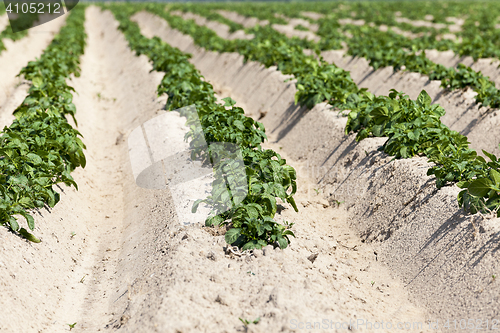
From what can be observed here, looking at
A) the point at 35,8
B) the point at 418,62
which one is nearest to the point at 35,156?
the point at 418,62

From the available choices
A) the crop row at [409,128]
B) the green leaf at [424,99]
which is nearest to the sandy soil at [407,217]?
the crop row at [409,128]

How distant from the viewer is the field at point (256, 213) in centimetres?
404

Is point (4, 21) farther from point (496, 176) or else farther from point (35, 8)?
point (496, 176)

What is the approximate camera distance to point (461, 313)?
3971 millimetres

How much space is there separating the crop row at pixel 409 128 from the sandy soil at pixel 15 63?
19.1 feet

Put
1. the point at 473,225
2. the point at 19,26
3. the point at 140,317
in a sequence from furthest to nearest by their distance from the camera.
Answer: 1. the point at 19,26
2. the point at 473,225
3. the point at 140,317

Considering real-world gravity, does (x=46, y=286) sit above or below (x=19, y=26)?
above

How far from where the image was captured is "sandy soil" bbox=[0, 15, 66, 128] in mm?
8750

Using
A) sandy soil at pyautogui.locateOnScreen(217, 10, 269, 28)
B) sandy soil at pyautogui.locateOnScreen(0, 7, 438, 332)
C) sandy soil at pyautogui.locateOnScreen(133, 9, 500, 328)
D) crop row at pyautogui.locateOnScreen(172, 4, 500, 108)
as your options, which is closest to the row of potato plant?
sandy soil at pyautogui.locateOnScreen(0, 7, 438, 332)

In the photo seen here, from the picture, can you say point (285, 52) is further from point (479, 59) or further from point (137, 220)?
point (137, 220)

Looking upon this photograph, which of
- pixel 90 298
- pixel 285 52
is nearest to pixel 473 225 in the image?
pixel 90 298

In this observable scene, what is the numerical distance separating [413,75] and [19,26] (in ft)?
75.8

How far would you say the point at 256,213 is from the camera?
Result: 4.52m

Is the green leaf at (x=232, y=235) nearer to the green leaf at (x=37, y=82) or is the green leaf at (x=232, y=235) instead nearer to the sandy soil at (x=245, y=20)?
the green leaf at (x=37, y=82)
